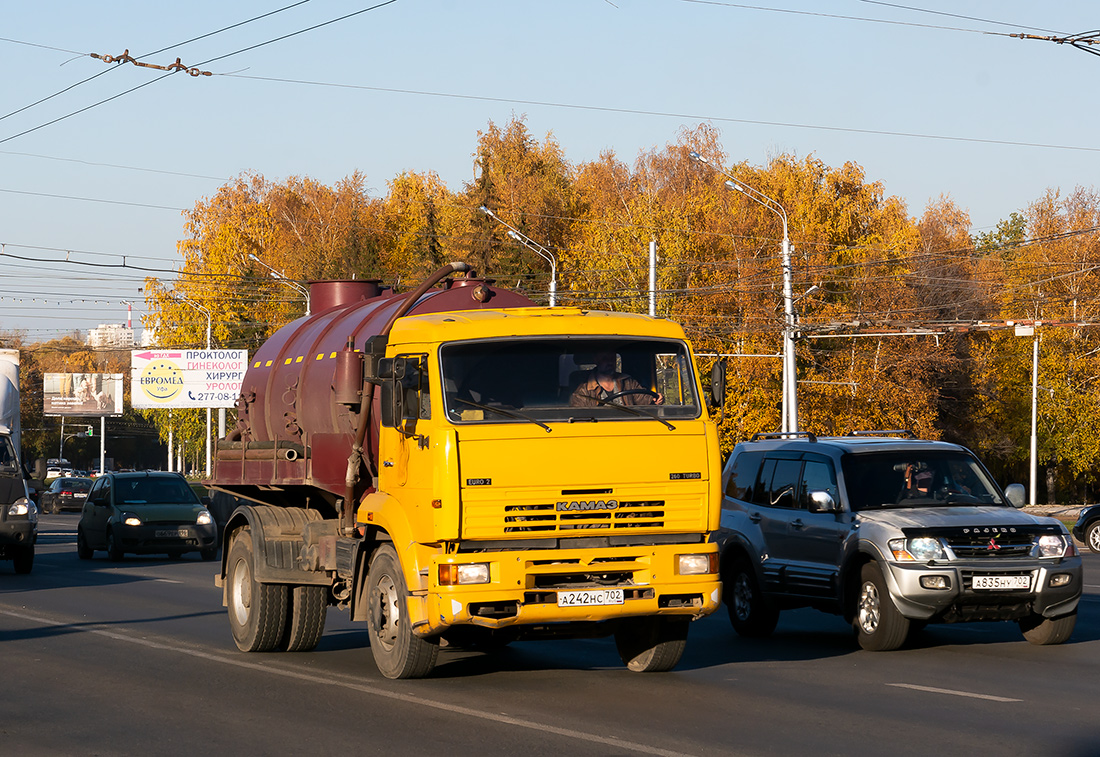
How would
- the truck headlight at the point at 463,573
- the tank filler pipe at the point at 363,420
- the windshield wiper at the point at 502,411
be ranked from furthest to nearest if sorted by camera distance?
the tank filler pipe at the point at 363,420
the windshield wiper at the point at 502,411
the truck headlight at the point at 463,573

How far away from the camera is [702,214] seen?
67000mm

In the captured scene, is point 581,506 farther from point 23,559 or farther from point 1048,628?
point 23,559

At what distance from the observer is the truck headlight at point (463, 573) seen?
9.85 metres

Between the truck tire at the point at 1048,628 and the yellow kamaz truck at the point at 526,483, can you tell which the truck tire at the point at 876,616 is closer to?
the truck tire at the point at 1048,628

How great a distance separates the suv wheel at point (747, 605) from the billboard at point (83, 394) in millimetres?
96605

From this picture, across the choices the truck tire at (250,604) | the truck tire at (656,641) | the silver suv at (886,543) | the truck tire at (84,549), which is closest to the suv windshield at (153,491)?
the truck tire at (84,549)

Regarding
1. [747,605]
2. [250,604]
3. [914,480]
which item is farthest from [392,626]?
[914,480]

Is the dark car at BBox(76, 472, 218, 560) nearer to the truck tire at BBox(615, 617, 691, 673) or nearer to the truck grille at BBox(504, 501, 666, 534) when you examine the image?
the truck tire at BBox(615, 617, 691, 673)

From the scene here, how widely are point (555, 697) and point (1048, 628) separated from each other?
17.1 ft

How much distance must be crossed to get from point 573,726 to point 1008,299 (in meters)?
67.9

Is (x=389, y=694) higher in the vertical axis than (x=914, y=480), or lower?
lower

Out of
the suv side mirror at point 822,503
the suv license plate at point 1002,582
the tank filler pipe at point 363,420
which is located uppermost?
the tank filler pipe at point 363,420

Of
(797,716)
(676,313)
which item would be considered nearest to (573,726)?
(797,716)

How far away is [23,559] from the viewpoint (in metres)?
23.2
